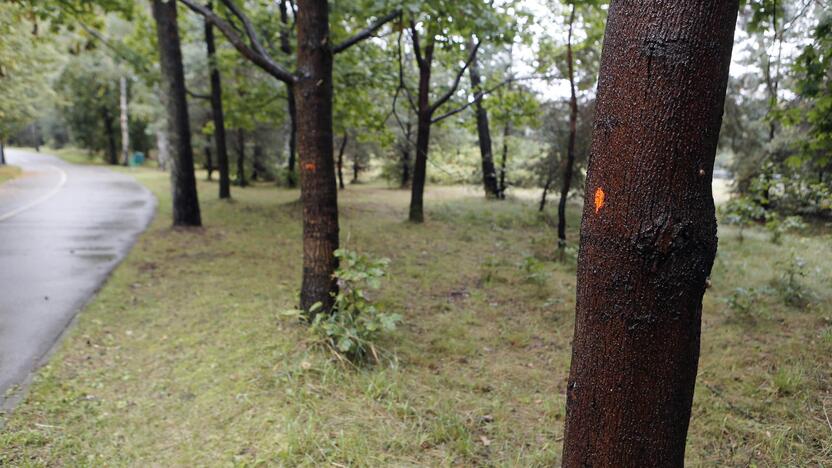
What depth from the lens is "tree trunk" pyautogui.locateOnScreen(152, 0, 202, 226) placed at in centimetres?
969

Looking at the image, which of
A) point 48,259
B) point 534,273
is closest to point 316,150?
point 534,273

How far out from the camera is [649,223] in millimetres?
1419

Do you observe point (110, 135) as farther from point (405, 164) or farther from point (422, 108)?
point (422, 108)

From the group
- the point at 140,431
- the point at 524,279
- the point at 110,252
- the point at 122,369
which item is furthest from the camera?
the point at 110,252

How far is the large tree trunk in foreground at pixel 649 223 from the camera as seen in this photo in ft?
4.59

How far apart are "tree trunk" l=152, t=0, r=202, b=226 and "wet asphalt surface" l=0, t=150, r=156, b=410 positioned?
1.15 m

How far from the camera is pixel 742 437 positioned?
3.38 meters

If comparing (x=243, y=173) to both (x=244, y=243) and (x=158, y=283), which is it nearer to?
(x=244, y=243)

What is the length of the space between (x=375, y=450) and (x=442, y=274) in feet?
15.5

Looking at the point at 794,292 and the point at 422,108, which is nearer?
the point at 794,292

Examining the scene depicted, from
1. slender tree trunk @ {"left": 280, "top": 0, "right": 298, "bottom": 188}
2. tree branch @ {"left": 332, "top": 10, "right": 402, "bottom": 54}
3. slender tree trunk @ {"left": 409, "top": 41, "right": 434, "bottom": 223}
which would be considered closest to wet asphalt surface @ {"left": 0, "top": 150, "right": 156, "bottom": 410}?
slender tree trunk @ {"left": 280, "top": 0, "right": 298, "bottom": 188}

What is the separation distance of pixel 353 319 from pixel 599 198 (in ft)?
10.7

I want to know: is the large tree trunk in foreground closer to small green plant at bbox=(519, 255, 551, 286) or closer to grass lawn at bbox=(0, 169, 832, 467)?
grass lawn at bbox=(0, 169, 832, 467)

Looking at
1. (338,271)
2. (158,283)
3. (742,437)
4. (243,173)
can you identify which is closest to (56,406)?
(338,271)
